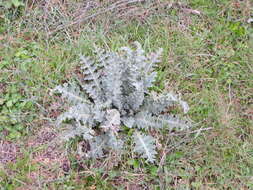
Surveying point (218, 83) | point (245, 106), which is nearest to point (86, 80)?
point (218, 83)

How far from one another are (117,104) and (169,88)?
546 mm

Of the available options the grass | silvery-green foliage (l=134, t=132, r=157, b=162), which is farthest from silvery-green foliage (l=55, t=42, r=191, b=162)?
the grass

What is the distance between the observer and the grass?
280 centimetres

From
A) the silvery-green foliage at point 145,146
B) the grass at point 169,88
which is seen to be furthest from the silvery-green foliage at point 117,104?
the grass at point 169,88

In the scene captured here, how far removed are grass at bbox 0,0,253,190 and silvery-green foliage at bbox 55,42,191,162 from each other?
0.52ft

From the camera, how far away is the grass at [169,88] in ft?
9.20

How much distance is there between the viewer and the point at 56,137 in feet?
9.48

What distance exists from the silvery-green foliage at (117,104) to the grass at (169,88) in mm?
158

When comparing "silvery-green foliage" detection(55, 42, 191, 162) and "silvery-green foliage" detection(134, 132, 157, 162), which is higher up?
"silvery-green foliage" detection(55, 42, 191, 162)

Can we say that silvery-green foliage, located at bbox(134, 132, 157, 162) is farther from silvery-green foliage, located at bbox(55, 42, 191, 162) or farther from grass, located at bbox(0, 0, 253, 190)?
grass, located at bbox(0, 0, 253, 190)

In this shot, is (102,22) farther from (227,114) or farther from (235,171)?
(235,171)

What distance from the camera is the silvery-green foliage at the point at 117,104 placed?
2.74 m

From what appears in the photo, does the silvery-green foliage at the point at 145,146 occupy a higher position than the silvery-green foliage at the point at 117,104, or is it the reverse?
the silvery-green foliage at the point at 117,104

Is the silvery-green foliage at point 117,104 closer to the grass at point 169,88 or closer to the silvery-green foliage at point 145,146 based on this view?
the silvery-green foliage at point 145,146
